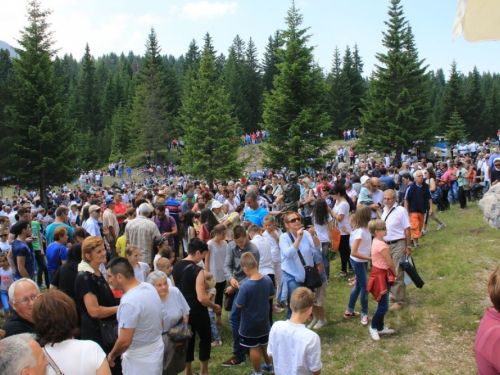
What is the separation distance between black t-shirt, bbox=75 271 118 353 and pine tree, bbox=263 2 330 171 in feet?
71.6

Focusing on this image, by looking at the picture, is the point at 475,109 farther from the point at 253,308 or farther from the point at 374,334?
the point at 253,308

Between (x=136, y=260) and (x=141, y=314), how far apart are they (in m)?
1.68

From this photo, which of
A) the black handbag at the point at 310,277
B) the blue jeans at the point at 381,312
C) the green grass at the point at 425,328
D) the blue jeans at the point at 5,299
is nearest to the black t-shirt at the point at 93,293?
the green grass at the point at 425,328

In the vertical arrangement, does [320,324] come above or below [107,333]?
below

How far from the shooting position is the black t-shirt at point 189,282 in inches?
198

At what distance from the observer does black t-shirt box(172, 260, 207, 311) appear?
5027 mm

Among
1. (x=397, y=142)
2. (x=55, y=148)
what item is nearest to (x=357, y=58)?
(x=397, y=142)

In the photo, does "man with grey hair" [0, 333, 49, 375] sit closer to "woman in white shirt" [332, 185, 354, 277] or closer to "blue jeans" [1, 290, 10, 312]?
"blue jeans" [1, 290, 10, 312]

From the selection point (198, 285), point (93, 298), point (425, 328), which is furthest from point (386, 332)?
point (93, 298)

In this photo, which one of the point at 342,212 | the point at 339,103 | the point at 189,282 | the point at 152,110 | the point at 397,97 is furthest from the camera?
the point at 339,103

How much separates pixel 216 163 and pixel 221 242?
2519cm

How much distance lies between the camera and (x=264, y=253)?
6.18 metres

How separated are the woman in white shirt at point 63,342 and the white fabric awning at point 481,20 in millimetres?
2828

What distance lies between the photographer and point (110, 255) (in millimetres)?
8883
